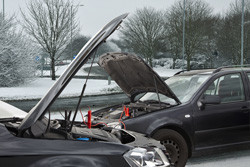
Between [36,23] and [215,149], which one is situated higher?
[36,23]

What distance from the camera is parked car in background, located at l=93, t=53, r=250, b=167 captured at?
500cm

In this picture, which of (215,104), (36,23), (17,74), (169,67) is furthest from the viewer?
(169,67)

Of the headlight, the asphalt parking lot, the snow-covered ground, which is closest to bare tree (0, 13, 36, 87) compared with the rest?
the snow-covered ground

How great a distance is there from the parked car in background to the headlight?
6.41ft

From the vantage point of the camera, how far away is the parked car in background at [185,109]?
5.00 metres

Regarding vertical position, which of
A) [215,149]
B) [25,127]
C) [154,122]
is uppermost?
[25,127]

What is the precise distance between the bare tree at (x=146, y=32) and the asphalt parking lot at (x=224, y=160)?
4545 cm

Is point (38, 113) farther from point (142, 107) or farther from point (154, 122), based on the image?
point (142, 107)

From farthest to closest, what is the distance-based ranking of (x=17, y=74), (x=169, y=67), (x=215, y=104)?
(x=169, y=67) → (x=17, y=74) → (x=215, y=104)

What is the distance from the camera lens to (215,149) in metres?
5.48

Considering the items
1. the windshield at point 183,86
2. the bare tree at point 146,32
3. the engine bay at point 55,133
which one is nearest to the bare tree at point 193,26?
the bare tree at point 146,32

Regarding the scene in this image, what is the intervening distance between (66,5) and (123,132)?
29.3m

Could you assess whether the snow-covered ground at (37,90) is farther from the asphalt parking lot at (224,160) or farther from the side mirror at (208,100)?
the side mirror at (208,100)

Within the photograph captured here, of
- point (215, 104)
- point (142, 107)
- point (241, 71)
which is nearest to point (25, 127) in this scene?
point (142, 107)
